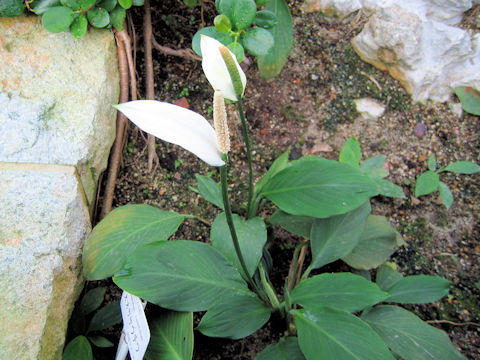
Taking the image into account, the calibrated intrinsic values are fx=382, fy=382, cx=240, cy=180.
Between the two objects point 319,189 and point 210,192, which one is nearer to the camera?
point 319,189

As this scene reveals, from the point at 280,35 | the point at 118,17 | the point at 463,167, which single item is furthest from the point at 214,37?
the point at 463,167

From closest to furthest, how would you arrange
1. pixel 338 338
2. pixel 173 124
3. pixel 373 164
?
pixel 173 124 < pixel 338 338 < pixel 373 164

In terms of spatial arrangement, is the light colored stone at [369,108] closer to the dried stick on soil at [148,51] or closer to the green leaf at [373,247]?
the green leaf at [373,247]

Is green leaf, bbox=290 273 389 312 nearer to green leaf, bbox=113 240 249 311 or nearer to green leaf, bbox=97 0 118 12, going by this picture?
green leaf, bbox=113 240 249 311

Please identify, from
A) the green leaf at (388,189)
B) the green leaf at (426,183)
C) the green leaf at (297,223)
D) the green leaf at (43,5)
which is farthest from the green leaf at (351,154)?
the green leaf at (43,5)

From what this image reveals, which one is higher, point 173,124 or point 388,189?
point 173,124

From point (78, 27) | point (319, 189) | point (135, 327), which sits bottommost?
point (135, 327)

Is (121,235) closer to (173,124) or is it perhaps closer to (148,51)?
(173,124)
